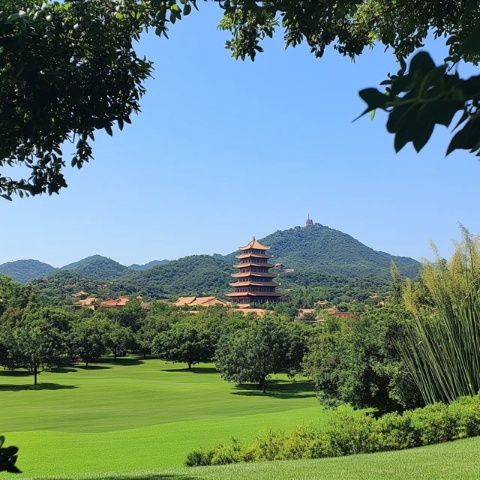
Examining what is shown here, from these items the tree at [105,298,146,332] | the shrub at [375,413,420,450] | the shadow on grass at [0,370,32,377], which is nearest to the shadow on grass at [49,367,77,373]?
the shadow on grass at [0,370,32,377]

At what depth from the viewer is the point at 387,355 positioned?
1852cm

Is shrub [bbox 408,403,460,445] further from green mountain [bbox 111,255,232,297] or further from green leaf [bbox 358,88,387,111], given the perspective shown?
green mountain [bbox 111,255,232,297]

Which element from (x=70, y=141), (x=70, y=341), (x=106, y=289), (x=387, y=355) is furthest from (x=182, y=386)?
(x=106, y=289)

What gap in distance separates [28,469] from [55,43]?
1141 cm

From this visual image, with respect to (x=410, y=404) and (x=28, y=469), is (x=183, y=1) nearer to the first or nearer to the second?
(x=28, y=469)

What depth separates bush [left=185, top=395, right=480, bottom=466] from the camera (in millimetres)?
10891

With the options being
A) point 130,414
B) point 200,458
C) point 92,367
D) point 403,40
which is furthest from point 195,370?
point 403,40

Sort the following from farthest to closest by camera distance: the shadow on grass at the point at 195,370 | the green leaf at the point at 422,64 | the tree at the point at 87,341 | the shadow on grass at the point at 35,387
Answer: the tree at the point at 87,341
the shadow on grass at the point at 195,370
the shadow on grass at the point at 35,387
the green leaf at the point at 422,64

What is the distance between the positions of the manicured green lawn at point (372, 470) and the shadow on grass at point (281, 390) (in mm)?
26766

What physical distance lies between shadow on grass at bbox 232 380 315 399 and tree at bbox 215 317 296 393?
2.03 ft

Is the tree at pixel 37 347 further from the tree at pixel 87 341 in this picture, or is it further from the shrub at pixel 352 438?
the shrub at pixel 352 438

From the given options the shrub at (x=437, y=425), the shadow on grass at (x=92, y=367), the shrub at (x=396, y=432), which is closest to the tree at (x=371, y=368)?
the shrub at (x=437, y=425)

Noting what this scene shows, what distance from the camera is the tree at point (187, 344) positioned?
53.3 meters

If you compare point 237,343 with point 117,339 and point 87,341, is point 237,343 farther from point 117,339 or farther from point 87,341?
point 117,339
